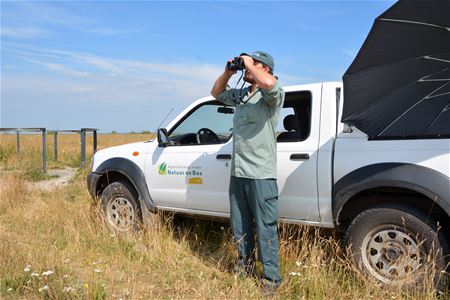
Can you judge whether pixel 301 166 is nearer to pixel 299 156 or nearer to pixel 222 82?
pixel 299 156

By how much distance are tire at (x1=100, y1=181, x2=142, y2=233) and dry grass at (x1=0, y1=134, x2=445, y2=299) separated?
0.45 ft

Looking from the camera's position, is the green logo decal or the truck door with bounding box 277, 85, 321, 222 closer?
the truck door with bounding box 277, 85, 321, 222

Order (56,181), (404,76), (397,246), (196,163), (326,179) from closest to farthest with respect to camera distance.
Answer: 1. (404,76)
2. (397,246)
3. (326,179)
4. (196,163)
5. (56,181)

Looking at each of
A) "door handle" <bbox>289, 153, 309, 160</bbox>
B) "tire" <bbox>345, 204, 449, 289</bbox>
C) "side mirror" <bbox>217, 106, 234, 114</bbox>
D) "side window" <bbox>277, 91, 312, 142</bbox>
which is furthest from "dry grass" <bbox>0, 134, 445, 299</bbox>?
"side mirror" <bbox>217, 106, 234, 114</bbox>

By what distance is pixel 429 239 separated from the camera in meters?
3.46

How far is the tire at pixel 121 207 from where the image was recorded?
5.56m

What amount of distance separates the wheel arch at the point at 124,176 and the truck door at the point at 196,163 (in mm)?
91

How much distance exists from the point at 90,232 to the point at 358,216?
323 centimetres

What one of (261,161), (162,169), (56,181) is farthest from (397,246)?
(56,181)

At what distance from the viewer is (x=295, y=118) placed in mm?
4711

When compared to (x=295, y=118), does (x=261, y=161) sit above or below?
below

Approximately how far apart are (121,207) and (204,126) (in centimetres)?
147

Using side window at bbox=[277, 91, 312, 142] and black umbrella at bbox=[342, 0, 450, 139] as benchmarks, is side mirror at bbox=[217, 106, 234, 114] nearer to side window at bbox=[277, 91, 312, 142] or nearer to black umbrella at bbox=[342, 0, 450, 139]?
side window at bbox=[277, 91, 312, 142]

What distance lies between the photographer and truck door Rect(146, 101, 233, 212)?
4719mm
